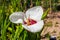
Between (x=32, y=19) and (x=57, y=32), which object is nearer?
(x=32, y=19)

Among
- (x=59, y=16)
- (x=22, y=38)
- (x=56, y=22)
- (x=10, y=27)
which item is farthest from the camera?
(x=59, y=16)

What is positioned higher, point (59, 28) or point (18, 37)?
point (18, 37)

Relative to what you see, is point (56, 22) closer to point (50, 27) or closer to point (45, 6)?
point (50, 27)

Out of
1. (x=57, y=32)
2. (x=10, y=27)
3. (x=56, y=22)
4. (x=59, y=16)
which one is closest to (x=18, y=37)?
(x=10, y=27)

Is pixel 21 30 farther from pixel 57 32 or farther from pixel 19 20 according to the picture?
pixel 57 32

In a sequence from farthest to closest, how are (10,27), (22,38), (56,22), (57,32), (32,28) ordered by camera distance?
(56,22)
(57,32)
(10,27)
(22,38)
(32,28)

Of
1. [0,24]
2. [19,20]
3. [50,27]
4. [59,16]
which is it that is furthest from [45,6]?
[19,20]
